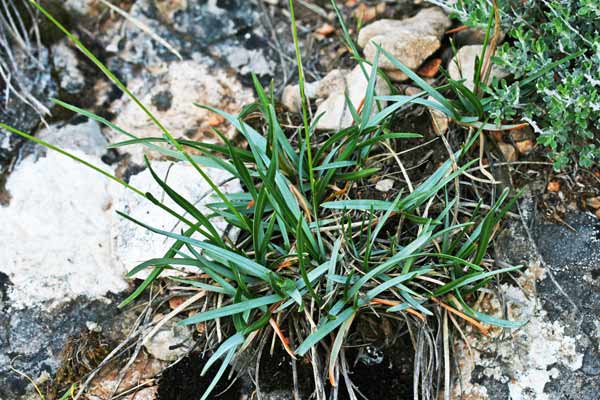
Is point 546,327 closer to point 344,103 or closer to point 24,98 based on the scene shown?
point 344,103

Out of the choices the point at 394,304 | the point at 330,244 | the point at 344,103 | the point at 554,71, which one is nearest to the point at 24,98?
the point at 344,103

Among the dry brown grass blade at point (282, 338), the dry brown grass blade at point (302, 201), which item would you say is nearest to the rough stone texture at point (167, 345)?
the dry brown grass blade at point (282, 338)

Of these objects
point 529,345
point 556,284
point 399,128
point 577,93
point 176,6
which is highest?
point 176,6

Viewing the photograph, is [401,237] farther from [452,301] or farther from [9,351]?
[9,351]

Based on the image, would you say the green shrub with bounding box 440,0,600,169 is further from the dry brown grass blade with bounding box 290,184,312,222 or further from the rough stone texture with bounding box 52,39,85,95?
the rough stone texture with bounding box 52,39,85,95

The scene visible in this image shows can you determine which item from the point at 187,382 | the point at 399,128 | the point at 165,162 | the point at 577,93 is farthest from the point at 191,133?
the point at 577,93

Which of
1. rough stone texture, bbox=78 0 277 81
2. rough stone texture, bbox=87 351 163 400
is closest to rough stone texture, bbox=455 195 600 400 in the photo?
rough stone texture, bbox=87 351 163 400
